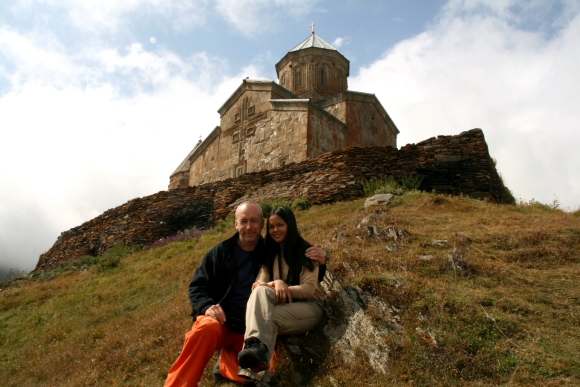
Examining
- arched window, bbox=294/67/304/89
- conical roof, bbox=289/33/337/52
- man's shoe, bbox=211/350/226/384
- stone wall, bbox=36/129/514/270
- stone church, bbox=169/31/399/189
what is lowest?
man's shoe, bbox=211/350/226/384

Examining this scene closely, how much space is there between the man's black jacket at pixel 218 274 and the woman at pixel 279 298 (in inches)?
6.0

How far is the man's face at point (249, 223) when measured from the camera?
3.96 metres

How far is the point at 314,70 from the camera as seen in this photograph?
741 inches

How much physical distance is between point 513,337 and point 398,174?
732cm

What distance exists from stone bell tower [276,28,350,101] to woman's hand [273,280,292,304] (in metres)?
15.5

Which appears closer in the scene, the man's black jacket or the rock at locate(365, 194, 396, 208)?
the man's black jacket

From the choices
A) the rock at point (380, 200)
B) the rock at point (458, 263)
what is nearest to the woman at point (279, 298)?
the rock at point (458, 263)

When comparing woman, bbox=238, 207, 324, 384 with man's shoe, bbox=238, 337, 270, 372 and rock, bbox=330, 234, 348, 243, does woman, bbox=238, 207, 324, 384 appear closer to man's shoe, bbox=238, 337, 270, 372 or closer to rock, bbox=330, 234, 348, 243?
man's shoe, bbox=238, 337, 270, 372

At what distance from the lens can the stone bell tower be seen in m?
A: 18.6

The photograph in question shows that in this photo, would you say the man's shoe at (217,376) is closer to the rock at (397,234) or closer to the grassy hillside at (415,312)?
the grassy hillside at (415,312)

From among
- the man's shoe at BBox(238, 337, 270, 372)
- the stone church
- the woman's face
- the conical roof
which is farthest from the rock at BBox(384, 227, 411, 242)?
the conical roof

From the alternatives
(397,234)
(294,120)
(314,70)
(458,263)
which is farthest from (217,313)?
(314,70)

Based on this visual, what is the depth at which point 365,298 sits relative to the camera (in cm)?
393

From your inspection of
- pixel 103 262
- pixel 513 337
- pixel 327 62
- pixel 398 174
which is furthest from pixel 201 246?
pixel 327 62
